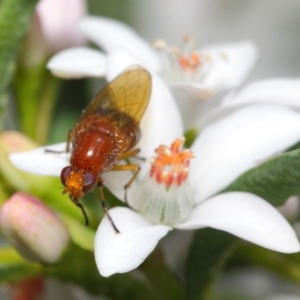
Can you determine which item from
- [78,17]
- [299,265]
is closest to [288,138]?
[299,265]

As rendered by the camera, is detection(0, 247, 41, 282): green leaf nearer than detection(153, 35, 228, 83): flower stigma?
Yes

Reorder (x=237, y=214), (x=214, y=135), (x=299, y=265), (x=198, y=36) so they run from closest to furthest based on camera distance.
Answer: (x=237, y=214)
(x=214, y=135)
(x=299, y=265)
(x=198, y=36)

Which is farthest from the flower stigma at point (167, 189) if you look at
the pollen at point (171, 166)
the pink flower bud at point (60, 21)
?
the pink flower bud at point (60, 21)

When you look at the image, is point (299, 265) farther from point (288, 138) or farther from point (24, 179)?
point (24, 179)

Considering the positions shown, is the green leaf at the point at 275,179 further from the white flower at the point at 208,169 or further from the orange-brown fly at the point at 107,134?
the orange-brown fly at the point at 107,134

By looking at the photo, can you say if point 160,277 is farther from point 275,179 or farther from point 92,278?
point 275,179

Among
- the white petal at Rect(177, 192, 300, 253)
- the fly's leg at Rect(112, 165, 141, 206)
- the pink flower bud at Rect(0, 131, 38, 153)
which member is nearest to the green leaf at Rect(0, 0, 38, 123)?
the pink flower bud at Rect(0, 131, 38, 153)

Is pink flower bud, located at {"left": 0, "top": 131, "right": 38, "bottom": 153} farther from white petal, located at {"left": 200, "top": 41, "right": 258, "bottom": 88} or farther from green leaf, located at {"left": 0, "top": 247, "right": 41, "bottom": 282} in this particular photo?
white petal, located at {"left": 200, "top": 41, "right": 258, "bottom": 88}
